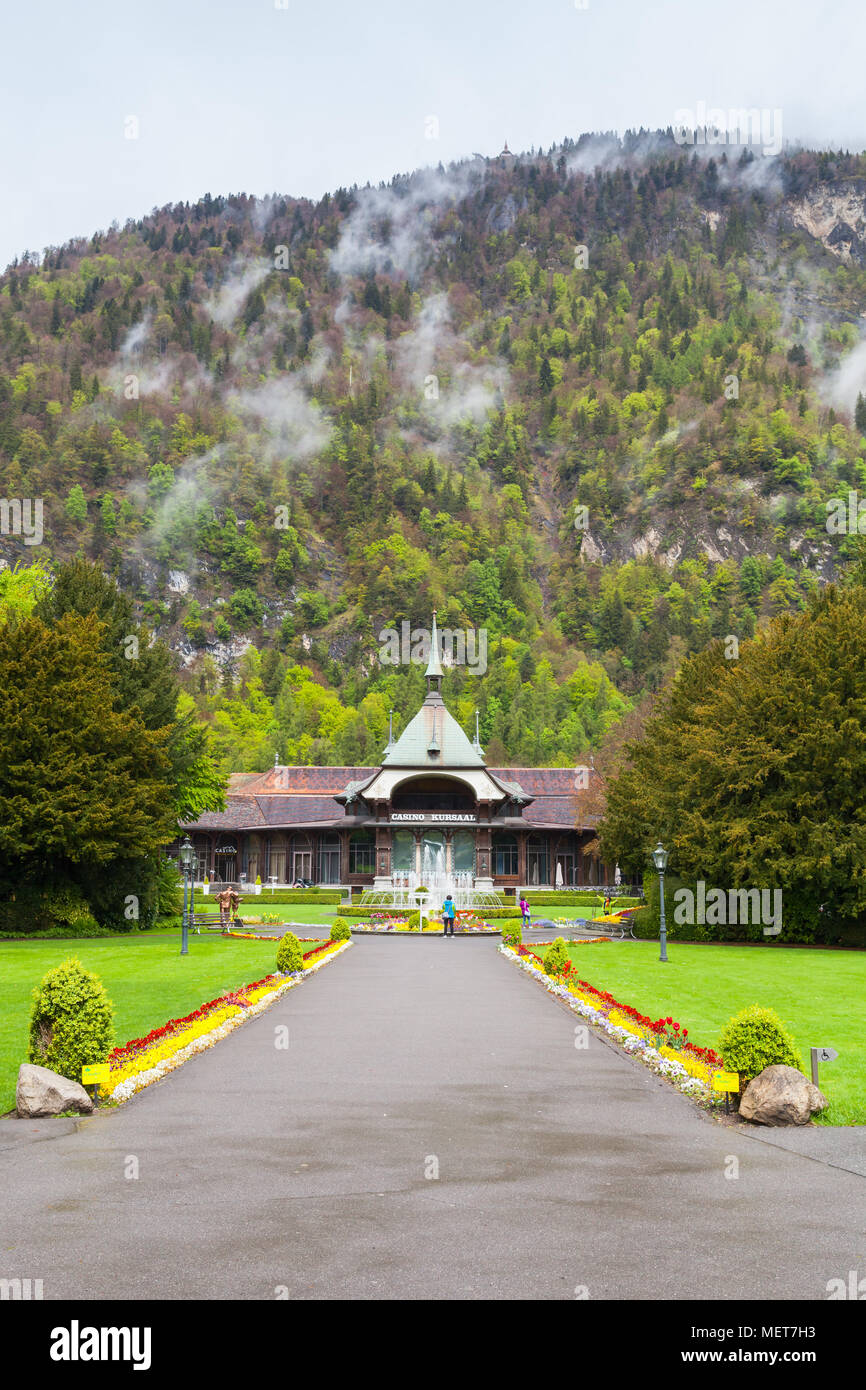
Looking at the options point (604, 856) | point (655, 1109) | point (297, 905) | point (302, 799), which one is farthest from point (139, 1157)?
point (302, 799)

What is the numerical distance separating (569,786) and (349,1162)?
8095 centimetres

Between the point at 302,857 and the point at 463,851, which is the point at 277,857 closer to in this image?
the point at 302,857

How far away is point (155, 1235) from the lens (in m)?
7.91

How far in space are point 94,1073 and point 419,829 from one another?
205 feet

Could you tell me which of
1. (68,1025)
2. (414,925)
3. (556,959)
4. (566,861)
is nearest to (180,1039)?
(68,1025)

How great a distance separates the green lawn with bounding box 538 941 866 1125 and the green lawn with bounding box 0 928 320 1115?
8159 millimetres

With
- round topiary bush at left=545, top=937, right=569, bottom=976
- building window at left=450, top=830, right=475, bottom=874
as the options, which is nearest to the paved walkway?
round topiary bush at left=545, top=937, right=569, bottom=976

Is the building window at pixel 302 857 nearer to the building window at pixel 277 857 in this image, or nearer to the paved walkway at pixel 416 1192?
the building window at pixel 277 857

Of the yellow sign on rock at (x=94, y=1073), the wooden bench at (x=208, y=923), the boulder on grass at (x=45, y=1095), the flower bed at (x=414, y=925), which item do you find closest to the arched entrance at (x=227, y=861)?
the flower bed at (x=414, y=925)

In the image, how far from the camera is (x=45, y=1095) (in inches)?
470

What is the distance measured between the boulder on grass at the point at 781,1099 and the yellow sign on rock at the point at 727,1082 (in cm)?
13

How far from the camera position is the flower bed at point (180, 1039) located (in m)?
13.3

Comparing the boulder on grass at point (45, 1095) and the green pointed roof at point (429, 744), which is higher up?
the green pointed roof at point (429, 744)
